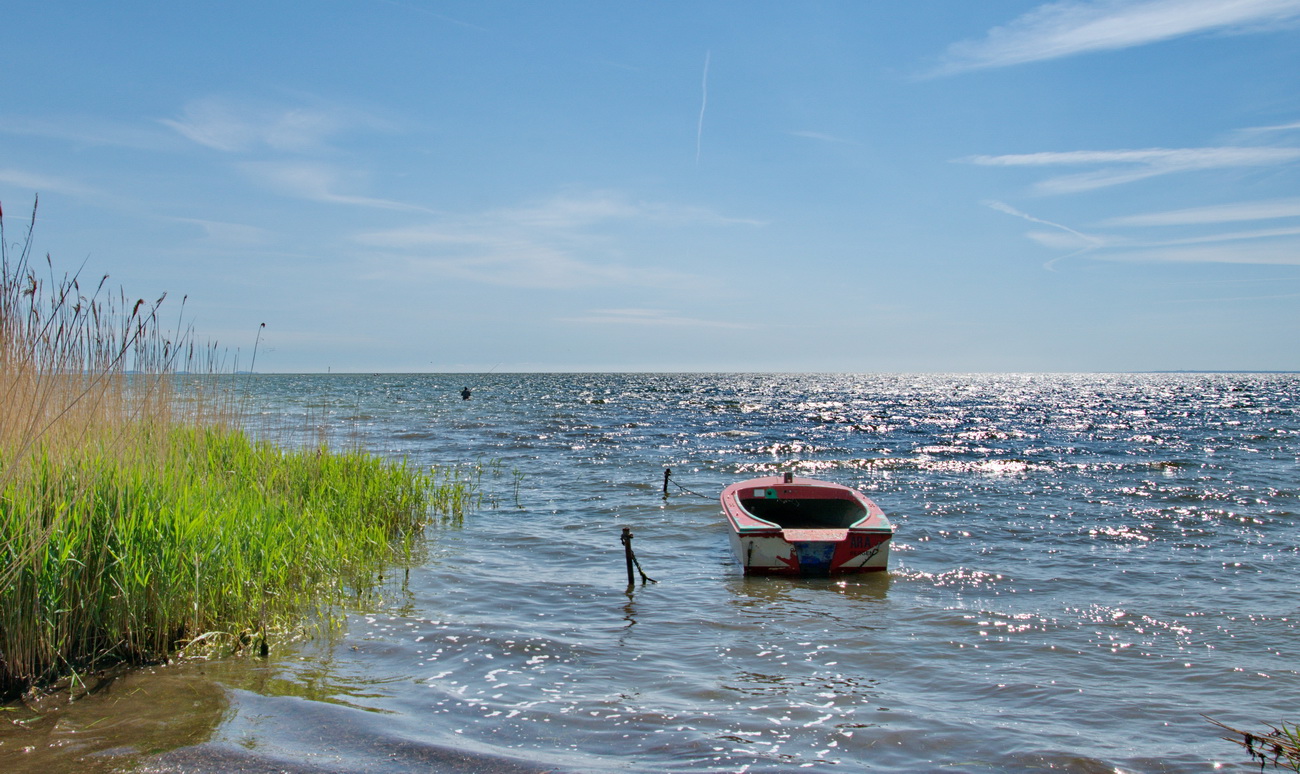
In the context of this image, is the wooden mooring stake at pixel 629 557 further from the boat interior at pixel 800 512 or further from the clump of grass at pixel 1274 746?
the clump of grass at pixel 1274 746

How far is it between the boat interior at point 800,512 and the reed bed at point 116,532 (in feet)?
22.9

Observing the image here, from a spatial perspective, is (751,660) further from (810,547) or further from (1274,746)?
(1274,746)

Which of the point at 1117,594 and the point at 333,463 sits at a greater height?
the point at 333,463

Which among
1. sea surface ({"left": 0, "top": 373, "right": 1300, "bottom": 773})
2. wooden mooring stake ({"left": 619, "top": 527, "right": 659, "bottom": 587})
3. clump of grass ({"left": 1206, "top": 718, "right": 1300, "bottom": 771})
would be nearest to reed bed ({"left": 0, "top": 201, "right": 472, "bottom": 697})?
sea surface ({"left": 0, "top": 373, "right": 1300, "bottom": 773})

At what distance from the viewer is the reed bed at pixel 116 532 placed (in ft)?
16.1

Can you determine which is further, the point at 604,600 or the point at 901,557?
the point at 901,557

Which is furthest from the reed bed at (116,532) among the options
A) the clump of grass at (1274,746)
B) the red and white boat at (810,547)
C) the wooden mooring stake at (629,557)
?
the clump of grass at (1274,746)

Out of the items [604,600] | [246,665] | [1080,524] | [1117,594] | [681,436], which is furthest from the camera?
[681,436]

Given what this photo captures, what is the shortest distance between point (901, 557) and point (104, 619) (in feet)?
34.8

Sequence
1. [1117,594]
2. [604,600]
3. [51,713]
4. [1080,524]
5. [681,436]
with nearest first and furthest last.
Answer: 1. [51,713]
2. [604,600]
3. [1117,594]
4. [1080,524]
5. [681,436]

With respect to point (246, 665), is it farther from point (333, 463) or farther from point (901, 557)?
point (901, 557)

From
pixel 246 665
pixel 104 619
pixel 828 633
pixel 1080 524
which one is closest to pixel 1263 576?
pixel 1080 524

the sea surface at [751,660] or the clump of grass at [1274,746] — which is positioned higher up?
the clump of grass at [1274,746]

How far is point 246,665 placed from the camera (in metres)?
5.94
